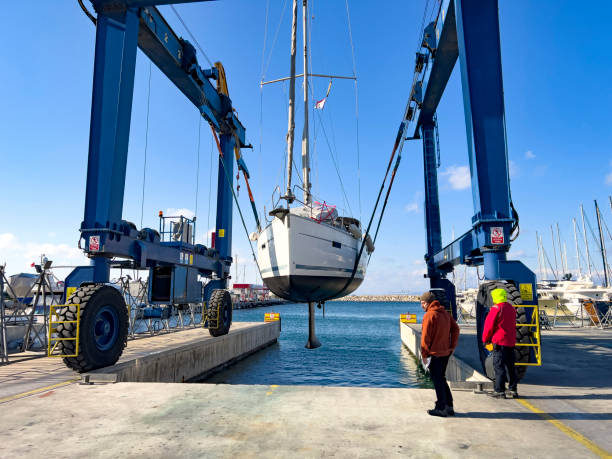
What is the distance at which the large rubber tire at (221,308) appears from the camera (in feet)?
53.9

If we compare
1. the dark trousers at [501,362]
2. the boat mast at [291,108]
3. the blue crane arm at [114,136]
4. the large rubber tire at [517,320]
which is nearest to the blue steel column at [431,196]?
the boat mast at [291,108]

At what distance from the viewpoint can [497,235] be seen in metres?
8.48

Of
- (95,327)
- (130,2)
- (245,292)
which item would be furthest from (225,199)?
(245,292)

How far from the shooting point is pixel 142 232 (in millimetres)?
11930

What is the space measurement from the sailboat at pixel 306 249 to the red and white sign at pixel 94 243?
19.0ft

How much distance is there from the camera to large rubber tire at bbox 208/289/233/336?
16.4m

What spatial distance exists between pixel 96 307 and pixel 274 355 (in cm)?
1501

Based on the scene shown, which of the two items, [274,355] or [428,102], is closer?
[428,102]

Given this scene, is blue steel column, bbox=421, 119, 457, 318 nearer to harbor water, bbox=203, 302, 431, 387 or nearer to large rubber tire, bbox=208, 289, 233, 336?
harbor water, bbox=203, 302, 431, 387

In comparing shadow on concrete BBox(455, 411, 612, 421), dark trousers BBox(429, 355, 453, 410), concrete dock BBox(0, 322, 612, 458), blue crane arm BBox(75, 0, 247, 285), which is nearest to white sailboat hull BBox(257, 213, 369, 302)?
blue crane arm BBox(75, 0, 247, 285)

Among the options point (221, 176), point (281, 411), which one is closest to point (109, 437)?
point (281, 411)

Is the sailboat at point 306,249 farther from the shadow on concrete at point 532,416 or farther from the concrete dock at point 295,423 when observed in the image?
the shadow on concrete at point 532,416

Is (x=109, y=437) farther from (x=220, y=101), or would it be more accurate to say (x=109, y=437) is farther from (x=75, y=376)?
(x=220, y=101)

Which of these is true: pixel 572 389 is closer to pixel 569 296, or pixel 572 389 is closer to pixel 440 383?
pixel 440 383
